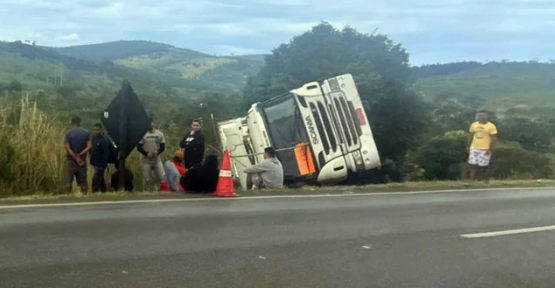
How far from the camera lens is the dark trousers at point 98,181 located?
49.9 feet

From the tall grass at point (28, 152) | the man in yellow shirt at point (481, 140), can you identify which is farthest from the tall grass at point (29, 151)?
the man in yellow shirt at point (481, 140)

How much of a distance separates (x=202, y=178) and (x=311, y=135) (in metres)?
7.31

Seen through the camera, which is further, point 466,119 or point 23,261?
point 466,119

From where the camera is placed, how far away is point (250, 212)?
11.3m

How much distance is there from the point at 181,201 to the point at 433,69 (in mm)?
80744

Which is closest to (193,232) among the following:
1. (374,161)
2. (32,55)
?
(374,161)

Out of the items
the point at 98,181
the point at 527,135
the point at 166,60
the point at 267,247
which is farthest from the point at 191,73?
the point at 267,247

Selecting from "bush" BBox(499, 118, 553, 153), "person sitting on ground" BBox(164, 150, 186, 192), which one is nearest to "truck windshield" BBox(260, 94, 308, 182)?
"person sitting on ground" BBox(164, 150, 186, 192)

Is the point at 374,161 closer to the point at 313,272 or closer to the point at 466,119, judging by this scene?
the point at 313,272

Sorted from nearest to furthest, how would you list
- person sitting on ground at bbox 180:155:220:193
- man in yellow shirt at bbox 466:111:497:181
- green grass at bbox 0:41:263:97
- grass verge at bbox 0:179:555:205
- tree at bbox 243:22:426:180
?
grass verge at bbox 0:179:555:205, person sitting on ground at bbox 180:155:220:193, man in yellow shirt at bbox 466:111:497:181, tree at bbox 243:22:426:180, green grass at bbox 0:41:263:97

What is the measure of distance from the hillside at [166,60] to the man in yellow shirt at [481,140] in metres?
60.2

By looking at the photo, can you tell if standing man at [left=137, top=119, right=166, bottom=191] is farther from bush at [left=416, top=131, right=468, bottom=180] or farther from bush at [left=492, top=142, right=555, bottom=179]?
bush at [left=492, top=142, right=555, bottom=179]

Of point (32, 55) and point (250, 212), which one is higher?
point (32, 55)

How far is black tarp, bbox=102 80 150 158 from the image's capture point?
14.7m
